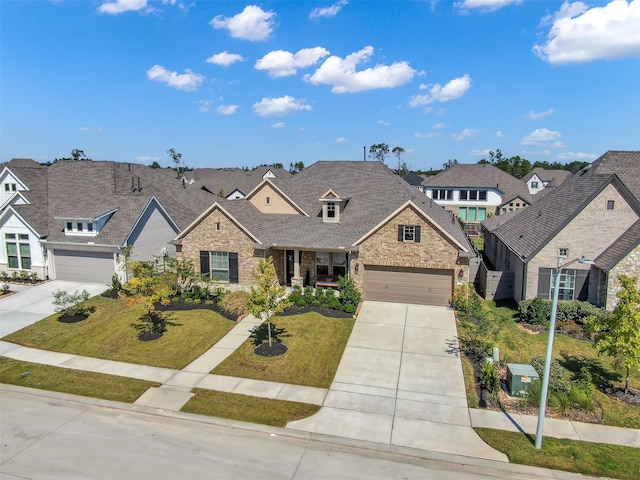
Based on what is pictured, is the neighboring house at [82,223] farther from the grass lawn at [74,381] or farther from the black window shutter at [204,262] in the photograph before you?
the grass lawn at [74,381]

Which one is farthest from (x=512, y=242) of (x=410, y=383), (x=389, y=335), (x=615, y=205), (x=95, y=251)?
(x=95, y=251)

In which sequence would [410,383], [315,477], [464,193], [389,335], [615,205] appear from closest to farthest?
[315,477]
[410,383]
[389,335]
[615,205]
[464,193]

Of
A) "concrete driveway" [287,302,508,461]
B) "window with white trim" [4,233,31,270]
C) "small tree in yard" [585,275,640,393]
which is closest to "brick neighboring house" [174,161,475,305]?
"concrete driveway" [287,302,508,461]

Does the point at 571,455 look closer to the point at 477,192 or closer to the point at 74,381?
the point at 74,381

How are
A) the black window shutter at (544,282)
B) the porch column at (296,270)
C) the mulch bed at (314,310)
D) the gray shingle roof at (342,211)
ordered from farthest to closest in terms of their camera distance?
the gray shingle roof at (342,211)
the porch column at (296,270)
the black window shutter at (544,282)
the mulch bed at (314,310)

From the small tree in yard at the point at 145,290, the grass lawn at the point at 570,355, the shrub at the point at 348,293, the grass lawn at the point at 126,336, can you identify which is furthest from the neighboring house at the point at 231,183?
the grass lawn at the point at 570,355

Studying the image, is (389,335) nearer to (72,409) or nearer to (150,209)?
(72,409)
